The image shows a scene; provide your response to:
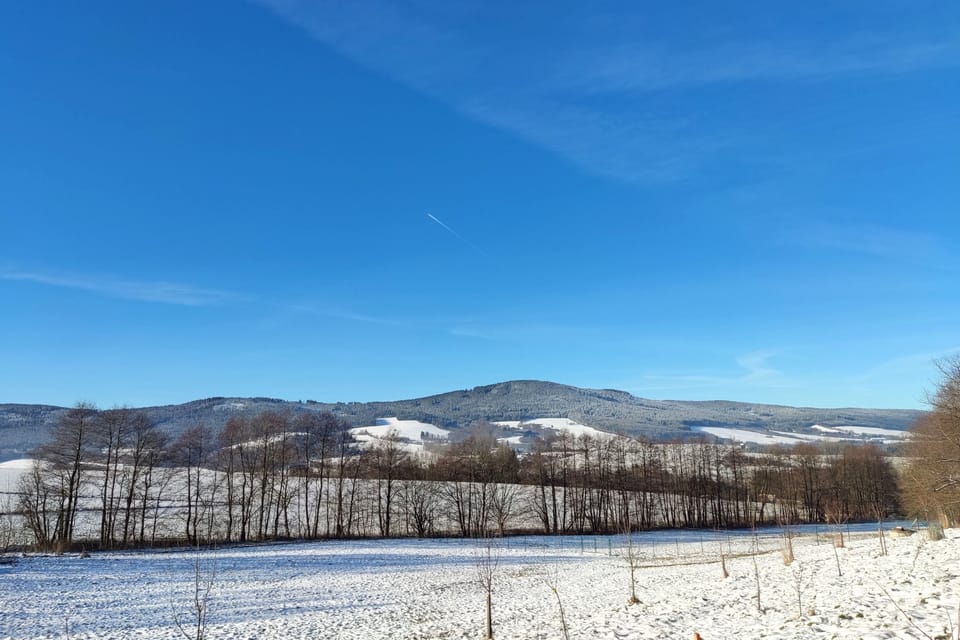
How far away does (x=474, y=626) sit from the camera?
Answer: 18859 mm

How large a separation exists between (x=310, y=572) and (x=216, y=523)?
995 inches

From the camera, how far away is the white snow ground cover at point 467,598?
14.6 metres

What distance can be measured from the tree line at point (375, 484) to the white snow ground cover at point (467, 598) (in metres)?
8.55

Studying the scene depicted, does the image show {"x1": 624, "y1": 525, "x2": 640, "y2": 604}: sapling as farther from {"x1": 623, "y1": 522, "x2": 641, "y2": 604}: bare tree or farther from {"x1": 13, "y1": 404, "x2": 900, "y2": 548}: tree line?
{"x1": 13, "y1": 404, "x2": 900, "y2": 548}: tree line

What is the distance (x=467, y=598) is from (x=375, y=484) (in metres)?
42.9

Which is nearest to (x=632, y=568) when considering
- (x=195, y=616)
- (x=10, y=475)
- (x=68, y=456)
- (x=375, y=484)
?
(x=195, y=616)

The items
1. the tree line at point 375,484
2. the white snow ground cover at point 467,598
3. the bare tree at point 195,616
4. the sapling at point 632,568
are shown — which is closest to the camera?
the white snow ground cover at point 467,598

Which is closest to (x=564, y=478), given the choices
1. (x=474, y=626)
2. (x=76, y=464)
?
(x=76, y=464)

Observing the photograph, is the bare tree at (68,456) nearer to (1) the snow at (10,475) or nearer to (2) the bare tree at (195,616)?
(1) the snow at (10,475)

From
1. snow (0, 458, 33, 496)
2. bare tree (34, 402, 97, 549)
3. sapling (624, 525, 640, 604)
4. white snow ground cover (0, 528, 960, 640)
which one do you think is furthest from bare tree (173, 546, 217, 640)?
snow (0, 458, 33, 496)

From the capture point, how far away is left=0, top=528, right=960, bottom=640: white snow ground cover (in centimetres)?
1465

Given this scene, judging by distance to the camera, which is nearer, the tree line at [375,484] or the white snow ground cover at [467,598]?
the white snow ground cover at [467,598]

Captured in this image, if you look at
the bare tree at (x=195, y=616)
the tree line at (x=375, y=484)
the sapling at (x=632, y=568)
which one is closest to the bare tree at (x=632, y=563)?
the sapling at (x=632, y=568)

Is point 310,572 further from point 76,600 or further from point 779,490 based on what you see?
point 779,490
